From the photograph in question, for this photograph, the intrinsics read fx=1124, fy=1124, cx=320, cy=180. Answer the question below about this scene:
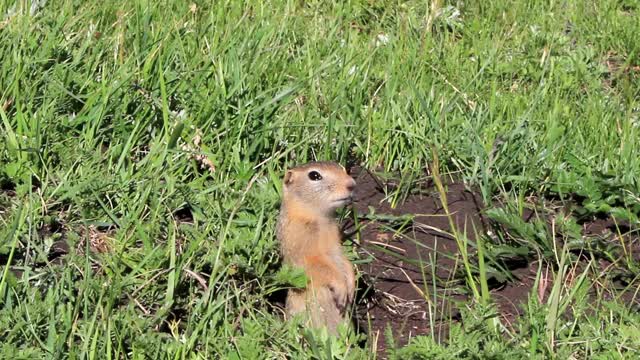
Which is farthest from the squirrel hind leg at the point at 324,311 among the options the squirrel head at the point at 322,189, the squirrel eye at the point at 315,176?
the squirrel eye at the point at 315,176

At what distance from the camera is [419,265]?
4895 mm

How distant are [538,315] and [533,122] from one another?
6.23 ft

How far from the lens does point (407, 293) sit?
4766 millimetres

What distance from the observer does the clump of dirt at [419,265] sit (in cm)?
457

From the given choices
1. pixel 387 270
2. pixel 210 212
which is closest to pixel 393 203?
pixel 387 270

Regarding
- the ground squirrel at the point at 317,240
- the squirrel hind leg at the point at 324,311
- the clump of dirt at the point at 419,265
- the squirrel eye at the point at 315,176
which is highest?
the squirrel eye at the point at 315,176

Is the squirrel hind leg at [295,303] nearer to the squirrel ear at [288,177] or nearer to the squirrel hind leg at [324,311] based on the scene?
the squirrel hind leg at [324,311]

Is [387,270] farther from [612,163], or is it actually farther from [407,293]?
[612,163]

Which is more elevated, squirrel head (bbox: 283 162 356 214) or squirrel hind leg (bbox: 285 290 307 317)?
squirrel head (bbox: 283 162 356 214)

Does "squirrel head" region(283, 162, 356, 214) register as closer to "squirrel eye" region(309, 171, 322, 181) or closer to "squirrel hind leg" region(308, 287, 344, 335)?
"squirrel eye" region(309, 171, 322, 181)

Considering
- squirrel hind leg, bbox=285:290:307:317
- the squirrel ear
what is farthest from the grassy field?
the squirrel ear

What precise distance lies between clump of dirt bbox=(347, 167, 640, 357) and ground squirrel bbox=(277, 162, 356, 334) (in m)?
0.23

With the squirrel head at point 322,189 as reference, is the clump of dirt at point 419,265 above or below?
below

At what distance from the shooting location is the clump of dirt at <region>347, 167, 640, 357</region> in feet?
15.0
